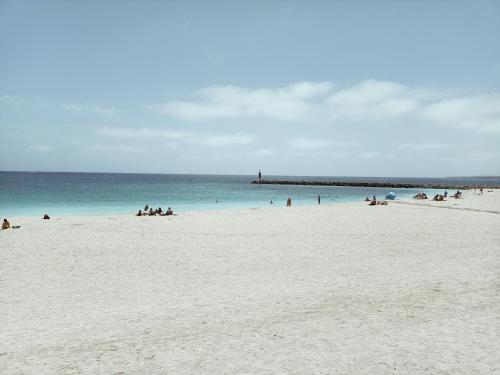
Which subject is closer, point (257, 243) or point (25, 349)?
point (25, 349)

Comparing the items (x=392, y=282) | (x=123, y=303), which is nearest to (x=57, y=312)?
(x=123, y=303)

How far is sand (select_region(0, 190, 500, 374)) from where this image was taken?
237 inches

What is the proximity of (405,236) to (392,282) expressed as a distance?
892 centimetres

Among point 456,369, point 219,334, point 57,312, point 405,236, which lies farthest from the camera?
point 405,236

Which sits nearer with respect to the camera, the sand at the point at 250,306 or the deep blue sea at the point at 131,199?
the sand at the point at 250,306

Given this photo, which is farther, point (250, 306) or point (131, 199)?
point (131, 199)

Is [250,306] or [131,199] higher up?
[131,199]

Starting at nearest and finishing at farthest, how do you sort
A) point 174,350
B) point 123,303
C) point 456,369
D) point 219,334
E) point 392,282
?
point 456,369 < point 174,350 < point 219,334 < point 123,303 < point 392,282

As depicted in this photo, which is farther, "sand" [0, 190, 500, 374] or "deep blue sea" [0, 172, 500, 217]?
"deep blue sea" [0, 172, 500, 217]

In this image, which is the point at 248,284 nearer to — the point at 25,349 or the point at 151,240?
the point at 25,349

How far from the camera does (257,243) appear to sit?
16828 mm

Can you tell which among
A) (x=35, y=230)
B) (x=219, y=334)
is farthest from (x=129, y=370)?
(x=35, y=230)

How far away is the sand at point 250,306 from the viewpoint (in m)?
6.02

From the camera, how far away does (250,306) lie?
8555 mm
